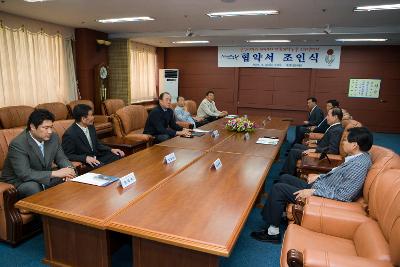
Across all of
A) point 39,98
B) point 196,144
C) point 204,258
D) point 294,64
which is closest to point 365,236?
point 204,258

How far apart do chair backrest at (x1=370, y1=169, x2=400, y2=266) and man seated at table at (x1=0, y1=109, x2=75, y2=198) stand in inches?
88.5

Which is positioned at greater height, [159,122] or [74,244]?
[159,122]

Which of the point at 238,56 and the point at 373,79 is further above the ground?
the point at 238,56

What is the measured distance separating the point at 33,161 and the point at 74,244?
0.99 meters

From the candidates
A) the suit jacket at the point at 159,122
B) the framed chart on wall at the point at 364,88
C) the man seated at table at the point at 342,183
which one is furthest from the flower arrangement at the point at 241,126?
the framed chart on wall at the point at 364,88

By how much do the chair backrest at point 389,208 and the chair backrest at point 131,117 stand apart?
11.6 feet

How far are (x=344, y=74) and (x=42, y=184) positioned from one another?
832 centimetres

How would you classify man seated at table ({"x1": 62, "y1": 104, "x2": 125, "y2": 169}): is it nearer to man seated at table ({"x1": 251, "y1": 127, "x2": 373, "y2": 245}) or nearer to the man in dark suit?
man seated at table ({"x1": 251, "y1": 127, "x2": 373, "y2": 245})

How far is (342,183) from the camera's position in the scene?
7.02ft

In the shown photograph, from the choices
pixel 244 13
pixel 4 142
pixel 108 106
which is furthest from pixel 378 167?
pixel 108 106

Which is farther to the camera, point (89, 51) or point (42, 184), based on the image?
point (89, 51)

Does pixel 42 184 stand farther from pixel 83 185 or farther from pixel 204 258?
pixel 204 258

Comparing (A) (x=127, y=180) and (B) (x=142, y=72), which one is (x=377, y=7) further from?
(B) (x=142, y=72)

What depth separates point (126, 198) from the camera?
5.95 feet
